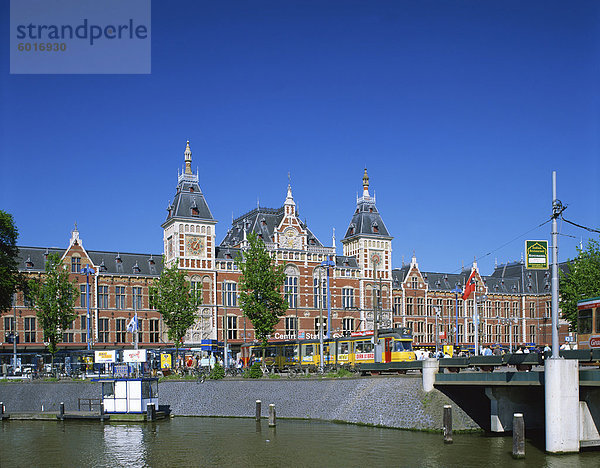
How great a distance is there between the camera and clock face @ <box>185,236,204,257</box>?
8638 centimetres

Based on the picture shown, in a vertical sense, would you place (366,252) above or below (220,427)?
above

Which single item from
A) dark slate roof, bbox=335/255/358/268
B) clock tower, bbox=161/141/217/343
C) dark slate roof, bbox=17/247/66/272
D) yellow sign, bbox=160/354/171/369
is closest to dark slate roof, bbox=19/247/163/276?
dark slate roof, bbox=17/247/66/272

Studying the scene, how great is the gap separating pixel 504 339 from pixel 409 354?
5784 centimetres

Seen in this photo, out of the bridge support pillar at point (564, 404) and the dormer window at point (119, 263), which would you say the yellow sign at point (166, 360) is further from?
the bridge support pillar at point (564, 404)

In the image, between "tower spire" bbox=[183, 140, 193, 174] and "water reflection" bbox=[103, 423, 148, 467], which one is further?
"tower spire" bbox=[183, 140, 193, 174]

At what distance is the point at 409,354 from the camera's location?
194 feet

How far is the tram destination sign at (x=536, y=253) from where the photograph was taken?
115ft

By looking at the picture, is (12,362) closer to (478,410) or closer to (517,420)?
(478,410)

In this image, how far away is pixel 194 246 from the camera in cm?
8675

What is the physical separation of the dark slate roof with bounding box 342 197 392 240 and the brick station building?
15 centimetres

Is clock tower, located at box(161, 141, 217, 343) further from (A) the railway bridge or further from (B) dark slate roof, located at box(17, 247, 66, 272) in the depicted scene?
(A) the railway bridge

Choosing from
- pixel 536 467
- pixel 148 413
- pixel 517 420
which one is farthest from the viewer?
pixel 148 413

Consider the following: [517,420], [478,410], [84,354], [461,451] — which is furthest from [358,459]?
[84,354]

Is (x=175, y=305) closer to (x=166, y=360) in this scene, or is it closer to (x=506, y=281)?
(x=166, y=360)
